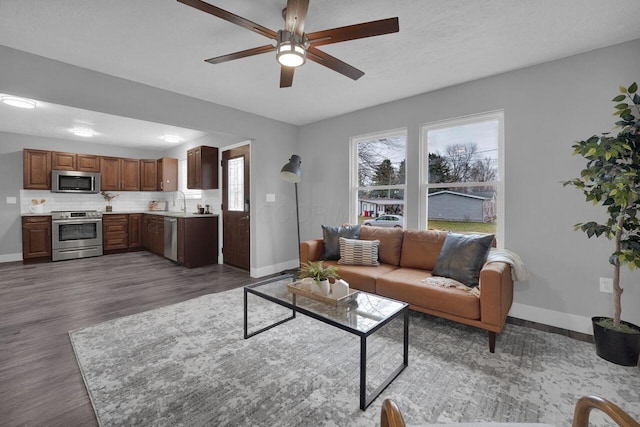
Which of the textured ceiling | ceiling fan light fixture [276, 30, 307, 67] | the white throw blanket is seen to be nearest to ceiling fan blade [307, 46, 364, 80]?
ceiling fan light fixture [276, 30, 307, 67]

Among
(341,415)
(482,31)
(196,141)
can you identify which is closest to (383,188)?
(482,31)

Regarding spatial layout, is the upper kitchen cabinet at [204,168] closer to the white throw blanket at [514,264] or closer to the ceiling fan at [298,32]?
the ceiling fan at [298,32]

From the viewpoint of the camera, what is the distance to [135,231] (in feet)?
21.4

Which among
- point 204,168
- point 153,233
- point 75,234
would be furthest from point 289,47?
point 75,234

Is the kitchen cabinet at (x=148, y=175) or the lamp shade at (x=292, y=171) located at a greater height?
the kitchen cabinet at (x=148, y=175)

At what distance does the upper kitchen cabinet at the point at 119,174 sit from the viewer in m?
6.24

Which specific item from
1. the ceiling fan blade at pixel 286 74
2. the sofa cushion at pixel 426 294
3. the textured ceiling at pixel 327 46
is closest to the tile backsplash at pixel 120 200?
the textured ceiling at pixel 327 46

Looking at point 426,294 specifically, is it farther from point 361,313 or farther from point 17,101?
point 17,101

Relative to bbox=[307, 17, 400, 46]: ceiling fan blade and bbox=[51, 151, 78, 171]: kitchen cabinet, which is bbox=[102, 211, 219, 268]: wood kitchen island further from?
bbox=[307, 17, 400, 46]: ceiling fan blade

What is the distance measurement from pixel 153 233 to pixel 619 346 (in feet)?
23.0

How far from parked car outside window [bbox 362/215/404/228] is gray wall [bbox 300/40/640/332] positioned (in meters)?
1.22

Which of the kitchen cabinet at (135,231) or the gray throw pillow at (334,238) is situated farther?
the kitchen cabinet at (135,231)

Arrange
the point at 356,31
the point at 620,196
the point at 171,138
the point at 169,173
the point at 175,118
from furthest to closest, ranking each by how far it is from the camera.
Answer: the point at 169,173
the point at 171,138
the point at 175,118
the point at 620,196
the point at 356,31

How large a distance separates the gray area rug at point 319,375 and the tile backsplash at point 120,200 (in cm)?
340
